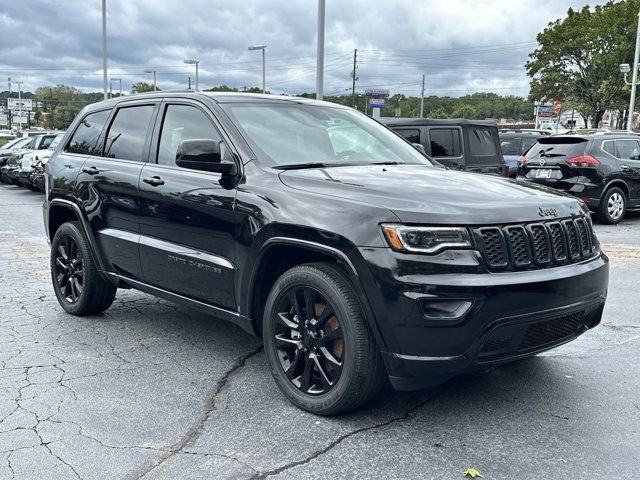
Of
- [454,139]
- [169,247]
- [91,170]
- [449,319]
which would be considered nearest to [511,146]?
[454,139]

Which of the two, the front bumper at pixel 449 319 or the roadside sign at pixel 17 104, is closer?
the front bumper at pixel 449 319

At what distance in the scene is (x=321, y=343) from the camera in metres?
3.47

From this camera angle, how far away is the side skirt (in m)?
3.93

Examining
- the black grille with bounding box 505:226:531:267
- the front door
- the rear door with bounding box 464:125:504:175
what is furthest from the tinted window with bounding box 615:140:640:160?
the black grille with bounding box 505:226:531:267

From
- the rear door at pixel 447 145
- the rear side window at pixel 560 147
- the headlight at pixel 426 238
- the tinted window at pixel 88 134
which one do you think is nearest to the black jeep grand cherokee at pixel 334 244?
the headlight at pixel 426 238

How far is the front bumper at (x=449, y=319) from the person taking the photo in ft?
9.90

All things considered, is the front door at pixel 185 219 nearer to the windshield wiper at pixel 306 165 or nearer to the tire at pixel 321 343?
the windshield wiper at pixel 306 165

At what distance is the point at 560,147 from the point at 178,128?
9.47 metres

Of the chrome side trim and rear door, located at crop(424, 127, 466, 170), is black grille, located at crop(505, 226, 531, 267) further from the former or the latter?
rear door, located at crop(424, 127, 466, 170)

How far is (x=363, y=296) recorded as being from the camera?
125 inches

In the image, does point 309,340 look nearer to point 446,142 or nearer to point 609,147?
point 446,142

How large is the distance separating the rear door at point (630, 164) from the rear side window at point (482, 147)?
2.37 metres

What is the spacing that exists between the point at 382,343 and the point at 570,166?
32.7ft

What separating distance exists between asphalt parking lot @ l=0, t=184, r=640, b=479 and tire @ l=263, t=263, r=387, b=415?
0.14 meters
